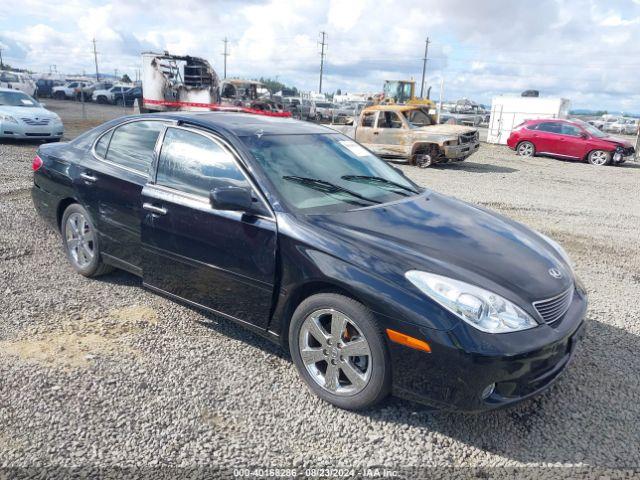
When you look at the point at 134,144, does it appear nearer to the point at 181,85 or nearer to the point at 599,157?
the point at 599,157

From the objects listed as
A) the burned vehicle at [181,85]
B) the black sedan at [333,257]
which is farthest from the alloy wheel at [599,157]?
the black sedan at [333,257]

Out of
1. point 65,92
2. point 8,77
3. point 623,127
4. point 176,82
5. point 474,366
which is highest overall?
Result: point 176,82

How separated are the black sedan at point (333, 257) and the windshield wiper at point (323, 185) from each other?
0.01 meters

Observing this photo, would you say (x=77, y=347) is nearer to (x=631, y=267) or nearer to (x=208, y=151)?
(x=208, y=151)

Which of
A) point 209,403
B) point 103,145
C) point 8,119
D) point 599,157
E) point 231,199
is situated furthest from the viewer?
point 599,157

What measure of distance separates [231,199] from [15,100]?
1355 cm

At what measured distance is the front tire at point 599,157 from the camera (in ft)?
55.6

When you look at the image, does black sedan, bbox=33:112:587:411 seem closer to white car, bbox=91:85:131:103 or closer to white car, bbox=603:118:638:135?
white car, bbox=91:85:131:103

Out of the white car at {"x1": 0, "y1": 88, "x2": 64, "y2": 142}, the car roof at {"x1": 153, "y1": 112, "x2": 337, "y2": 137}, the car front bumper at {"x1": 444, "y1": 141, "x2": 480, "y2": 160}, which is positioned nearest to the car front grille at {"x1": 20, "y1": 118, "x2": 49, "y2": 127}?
the white car at {"x1": 0, "y1": 88, "x2": 64, "y2": 142}

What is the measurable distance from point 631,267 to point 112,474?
5918 mm

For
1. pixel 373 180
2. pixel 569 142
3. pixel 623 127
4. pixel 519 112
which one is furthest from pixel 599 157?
pixel 623 127

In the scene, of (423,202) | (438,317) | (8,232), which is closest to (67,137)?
(8,232)

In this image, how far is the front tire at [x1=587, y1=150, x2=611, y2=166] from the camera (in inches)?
667

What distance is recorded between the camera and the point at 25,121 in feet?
42.2
